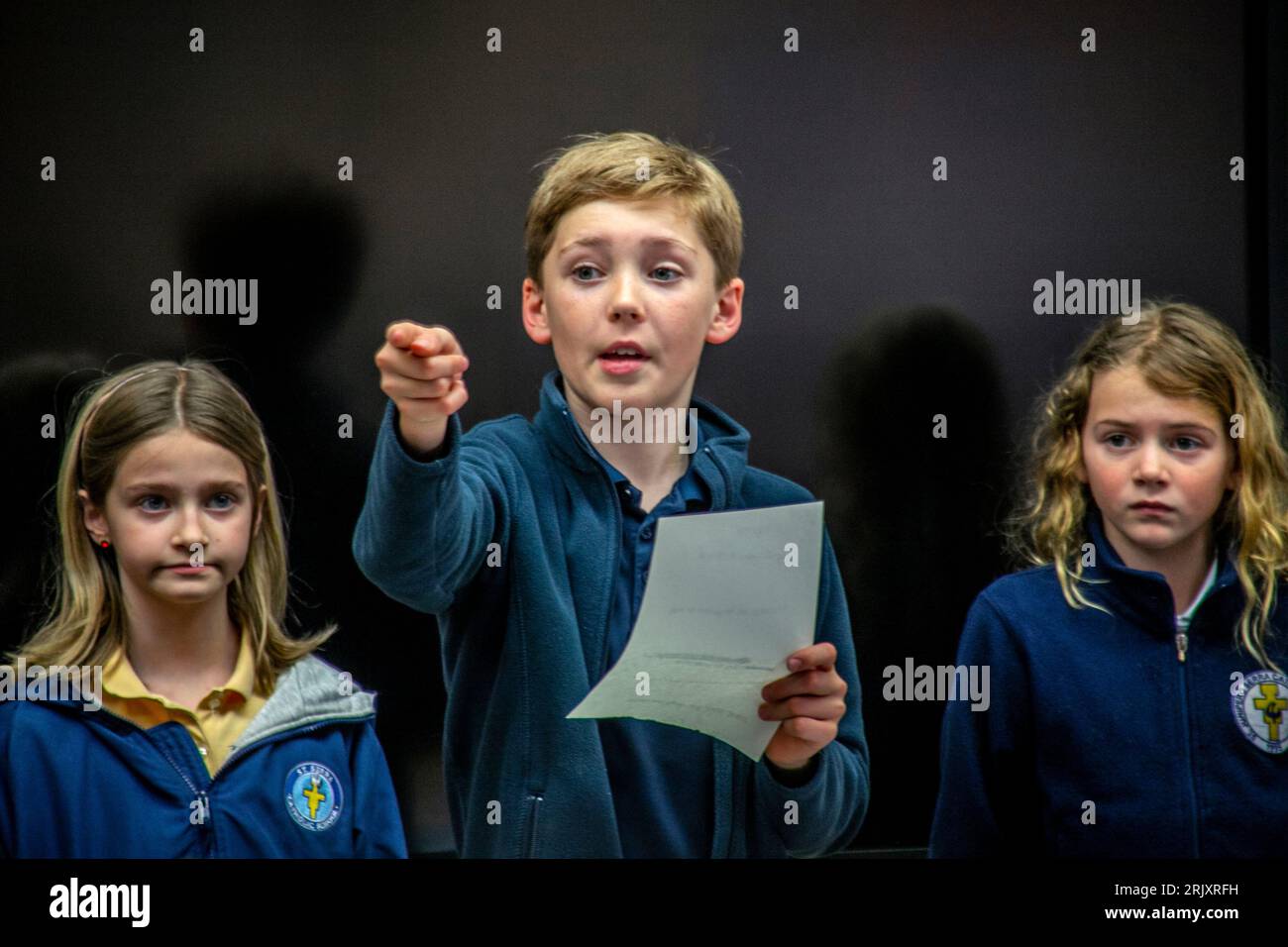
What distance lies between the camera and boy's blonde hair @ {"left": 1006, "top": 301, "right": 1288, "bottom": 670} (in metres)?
2.23

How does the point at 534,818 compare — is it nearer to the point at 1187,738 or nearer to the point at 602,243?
the point at 602,243

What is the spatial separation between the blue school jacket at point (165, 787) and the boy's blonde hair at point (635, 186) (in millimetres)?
796

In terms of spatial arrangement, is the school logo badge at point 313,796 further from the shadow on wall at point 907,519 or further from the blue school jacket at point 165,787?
A: the shadow on wall at point 907,519

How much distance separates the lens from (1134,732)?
2.21 metres

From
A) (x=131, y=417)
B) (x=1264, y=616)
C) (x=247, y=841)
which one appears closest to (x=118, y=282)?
(x=131, y=417)

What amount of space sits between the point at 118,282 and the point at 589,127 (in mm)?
783

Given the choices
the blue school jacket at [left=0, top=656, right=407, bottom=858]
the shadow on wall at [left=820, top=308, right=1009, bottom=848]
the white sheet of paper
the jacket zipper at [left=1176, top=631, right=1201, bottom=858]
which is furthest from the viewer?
the shadow on wall at [left=820, top=308, right=1009, bottom=848]

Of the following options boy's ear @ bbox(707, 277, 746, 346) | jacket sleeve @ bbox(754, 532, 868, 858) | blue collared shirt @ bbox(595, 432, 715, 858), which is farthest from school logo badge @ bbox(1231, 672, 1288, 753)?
boy's ear @ bbox(707, 277, 746, 346)

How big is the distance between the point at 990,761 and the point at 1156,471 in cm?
52

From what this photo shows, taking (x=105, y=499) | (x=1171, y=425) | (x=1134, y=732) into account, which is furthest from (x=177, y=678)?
(x=1171, y=425)

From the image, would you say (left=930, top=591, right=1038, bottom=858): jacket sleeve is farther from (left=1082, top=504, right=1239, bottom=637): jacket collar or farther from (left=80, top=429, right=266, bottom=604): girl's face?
(left=80, top=429, right=266, bottom=604): girl's face

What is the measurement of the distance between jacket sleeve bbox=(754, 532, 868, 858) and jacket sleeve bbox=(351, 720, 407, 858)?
1.83 ft

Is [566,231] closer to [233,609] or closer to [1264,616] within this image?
[233,609]

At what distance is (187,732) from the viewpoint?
2105 millimetres
